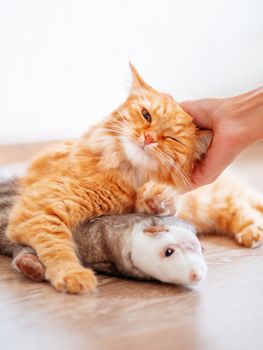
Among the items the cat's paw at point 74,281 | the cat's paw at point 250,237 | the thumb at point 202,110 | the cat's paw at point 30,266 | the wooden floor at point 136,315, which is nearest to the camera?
the wooden floor at point 136,315

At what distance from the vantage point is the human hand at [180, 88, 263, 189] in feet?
6.84

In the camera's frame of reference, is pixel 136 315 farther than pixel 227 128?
No

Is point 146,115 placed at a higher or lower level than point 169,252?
higher

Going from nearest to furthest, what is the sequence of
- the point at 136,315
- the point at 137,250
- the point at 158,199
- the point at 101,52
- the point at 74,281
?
1. the point at 136,315
2. the point at 74,281
3. the point at 137,250
4. the point at 158,199
5. the point at 101,52

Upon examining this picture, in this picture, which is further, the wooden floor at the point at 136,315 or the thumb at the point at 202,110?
the thumb at the point at 202,110

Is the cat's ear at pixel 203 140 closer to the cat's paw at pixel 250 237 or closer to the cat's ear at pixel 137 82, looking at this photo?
the cat's ear at pixel 137 82

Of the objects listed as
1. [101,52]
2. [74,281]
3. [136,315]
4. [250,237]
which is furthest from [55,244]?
[101,52]

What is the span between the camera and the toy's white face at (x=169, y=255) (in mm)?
1713

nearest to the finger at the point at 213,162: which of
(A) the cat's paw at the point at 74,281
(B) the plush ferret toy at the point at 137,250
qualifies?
(B) the plush ferret toy at the point at 137,250

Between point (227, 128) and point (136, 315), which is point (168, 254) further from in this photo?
point (227, 128)

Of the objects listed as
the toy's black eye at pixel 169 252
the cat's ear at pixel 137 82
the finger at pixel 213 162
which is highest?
the cat's ear at pixel 137 82

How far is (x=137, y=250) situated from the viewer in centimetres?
180

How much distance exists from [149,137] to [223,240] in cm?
72

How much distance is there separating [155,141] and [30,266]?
0.65 metres
